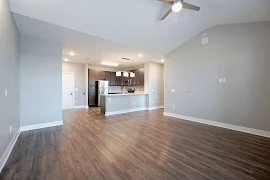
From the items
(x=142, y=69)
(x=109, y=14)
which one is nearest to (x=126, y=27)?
(x=109, y=14)

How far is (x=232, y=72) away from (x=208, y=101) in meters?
1.12

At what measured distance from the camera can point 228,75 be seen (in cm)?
394

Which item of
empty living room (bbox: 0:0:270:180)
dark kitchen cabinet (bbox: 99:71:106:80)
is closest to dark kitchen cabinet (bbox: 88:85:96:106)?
dark kitchen cabinet (bbox: 99:71:106:80)

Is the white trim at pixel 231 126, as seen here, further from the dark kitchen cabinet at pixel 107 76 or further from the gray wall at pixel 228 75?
the dark kitchen cabinet at pixel 107 76

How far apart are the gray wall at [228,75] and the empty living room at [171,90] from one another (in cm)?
3

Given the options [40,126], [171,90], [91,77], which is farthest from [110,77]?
[40,126]

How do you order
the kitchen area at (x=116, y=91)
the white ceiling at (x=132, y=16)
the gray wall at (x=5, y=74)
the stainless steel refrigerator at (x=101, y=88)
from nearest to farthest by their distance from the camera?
the gray wall at (x=5, y=74), the white ceiling at (x=132, y=16), the kitchen area at (x=116, y=91), the stainless steel refrigerator at (x=101, y=88)

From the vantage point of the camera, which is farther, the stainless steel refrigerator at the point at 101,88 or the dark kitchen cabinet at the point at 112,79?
the dark kitchen cabinet at the point at 112,79

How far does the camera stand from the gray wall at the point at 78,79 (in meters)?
7.57

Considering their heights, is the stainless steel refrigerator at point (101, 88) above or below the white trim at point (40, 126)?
above

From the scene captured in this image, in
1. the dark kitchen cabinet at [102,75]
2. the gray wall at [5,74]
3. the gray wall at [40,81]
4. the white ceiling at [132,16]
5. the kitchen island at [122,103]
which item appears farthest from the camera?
the dark kitchen cabinet at [102,75]

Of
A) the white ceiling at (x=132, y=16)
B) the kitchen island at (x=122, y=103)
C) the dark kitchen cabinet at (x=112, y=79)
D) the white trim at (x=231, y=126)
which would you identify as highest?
the white ceiling at (x=132, y=16)

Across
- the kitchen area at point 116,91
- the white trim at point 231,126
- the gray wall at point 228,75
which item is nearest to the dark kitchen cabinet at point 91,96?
the kitchen area at point 116,91

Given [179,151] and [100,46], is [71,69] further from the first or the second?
[179,151]
